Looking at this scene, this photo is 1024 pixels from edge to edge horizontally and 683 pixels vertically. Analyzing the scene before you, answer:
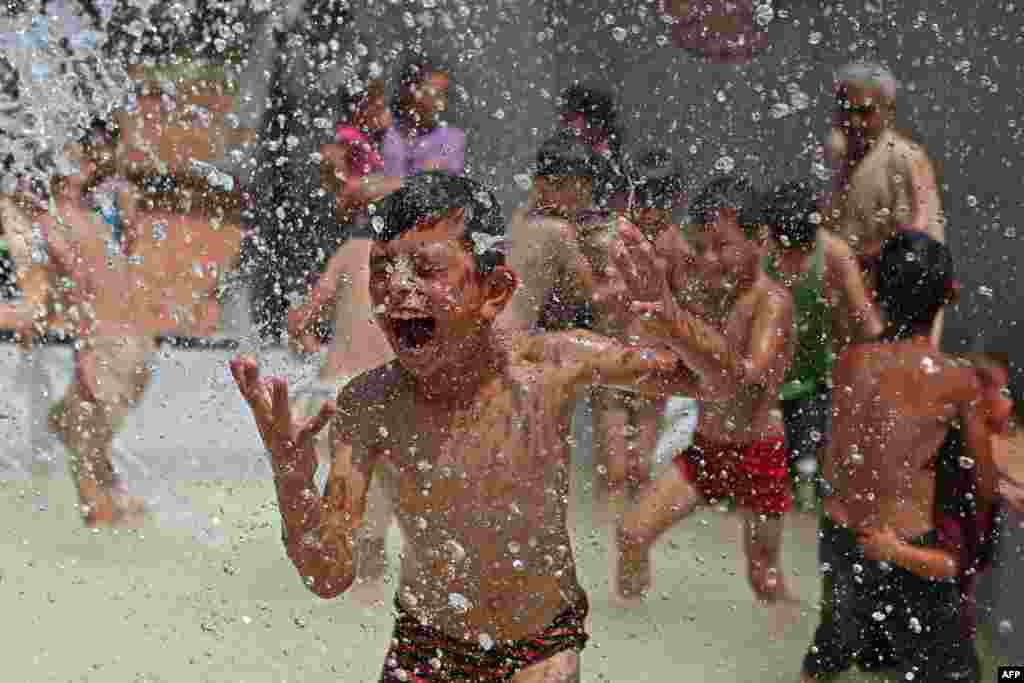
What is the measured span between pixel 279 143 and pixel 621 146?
68.4 inches

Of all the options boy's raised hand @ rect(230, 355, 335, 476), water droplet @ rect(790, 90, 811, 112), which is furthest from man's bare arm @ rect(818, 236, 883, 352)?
boy's raised hand @ rect(230, 355, 335, 476)

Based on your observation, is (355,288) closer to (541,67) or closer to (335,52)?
(541,67)

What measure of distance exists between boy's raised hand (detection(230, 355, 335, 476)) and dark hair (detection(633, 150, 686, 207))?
2.29 meters

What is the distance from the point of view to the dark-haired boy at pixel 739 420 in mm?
3281

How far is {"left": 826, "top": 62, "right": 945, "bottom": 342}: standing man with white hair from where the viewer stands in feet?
11.6

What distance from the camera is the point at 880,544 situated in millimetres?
2963

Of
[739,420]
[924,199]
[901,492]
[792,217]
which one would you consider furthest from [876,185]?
[901,492]

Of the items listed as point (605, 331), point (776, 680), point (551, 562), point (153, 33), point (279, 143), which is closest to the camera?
point (551, 562)

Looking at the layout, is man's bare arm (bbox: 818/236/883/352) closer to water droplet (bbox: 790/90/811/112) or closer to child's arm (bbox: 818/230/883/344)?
child's arm (bbox: 818/230/883/344)

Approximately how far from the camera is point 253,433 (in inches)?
185

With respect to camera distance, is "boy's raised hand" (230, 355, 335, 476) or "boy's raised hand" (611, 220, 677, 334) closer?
"boy's raised hand" (230, 355, 335, 476)

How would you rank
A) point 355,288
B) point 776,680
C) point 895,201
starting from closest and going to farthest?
point 776,680 → point 895,201 → point 355,288

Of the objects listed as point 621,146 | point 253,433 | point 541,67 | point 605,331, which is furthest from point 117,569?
point 541,67

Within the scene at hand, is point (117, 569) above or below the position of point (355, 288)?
below
